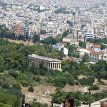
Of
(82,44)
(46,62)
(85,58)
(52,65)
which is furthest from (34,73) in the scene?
(82,44)

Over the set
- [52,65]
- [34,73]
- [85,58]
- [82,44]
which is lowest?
[82,44]

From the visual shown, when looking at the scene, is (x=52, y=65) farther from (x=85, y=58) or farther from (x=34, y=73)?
(x=85, y=58)

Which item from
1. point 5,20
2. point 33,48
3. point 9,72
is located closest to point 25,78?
point 9,72

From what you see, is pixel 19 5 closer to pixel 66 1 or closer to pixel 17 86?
pixel 66 1

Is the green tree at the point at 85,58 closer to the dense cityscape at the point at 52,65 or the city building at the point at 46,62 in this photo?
the dense cityscape at the point at 52,65

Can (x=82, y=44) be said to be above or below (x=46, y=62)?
below

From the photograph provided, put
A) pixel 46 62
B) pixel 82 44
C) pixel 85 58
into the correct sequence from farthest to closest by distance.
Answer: pixel 82 44 < pixel 85 58 < pixel 46 62

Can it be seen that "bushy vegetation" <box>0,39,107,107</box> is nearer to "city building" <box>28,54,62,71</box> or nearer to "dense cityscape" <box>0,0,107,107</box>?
"dense cityscape" <box>0,0,107,107</box>

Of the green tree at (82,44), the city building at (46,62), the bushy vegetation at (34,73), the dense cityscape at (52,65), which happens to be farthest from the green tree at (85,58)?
the green tree at (82,44)

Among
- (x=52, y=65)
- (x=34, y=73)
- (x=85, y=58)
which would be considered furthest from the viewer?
(x=85, y=58)
